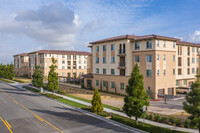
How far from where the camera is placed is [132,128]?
17.2 meters

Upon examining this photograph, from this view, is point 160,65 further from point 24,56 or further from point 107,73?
point 24,56

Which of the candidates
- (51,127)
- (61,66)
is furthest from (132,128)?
(61,66)

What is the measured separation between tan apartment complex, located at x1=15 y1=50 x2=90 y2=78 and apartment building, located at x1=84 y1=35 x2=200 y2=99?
1230 inches

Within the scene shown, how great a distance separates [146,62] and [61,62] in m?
51.2

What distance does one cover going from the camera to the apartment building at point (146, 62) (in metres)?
33.5

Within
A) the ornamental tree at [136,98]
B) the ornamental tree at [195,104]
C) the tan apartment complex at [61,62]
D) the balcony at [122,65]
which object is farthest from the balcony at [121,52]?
the tan apartment complex at [61,62]

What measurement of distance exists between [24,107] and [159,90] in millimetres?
25882

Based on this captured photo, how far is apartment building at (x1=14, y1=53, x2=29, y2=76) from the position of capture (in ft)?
309

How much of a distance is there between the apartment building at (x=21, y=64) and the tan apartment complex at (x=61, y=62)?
15360mm

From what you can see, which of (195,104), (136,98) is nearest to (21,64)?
(136,98)

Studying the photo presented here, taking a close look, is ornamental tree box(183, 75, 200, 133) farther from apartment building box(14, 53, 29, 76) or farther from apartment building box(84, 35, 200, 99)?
apartment building box(14, 53, 29, 76)

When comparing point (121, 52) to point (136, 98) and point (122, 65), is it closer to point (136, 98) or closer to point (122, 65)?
point (122, 65)

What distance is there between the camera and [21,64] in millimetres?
97812

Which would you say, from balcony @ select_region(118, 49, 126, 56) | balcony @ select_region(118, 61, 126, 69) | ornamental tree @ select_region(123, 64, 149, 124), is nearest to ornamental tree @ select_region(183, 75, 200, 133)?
ornamental tree @ select_region(123, 64, 149, 124)
